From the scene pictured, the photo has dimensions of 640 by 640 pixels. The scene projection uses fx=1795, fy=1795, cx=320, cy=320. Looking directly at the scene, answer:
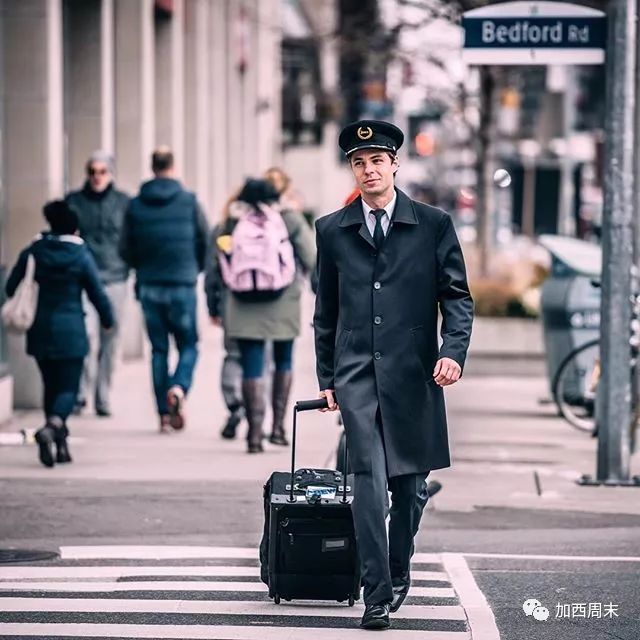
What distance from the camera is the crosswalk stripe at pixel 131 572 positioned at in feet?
26.0

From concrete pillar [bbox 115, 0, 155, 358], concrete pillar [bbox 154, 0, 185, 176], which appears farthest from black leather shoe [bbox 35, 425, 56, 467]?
concrete pillar [bbox 154, 0, 185, 176]

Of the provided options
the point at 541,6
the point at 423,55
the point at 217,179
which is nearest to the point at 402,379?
the point at 541,6

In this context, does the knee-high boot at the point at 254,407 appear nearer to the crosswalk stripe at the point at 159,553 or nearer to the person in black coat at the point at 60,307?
the person in black coat at the point at 60,307

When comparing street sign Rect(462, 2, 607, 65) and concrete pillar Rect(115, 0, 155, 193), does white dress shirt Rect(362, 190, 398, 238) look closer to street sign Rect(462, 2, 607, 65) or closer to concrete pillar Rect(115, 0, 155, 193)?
street sign Rect(462, 2, 607, 65)

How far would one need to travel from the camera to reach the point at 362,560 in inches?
267

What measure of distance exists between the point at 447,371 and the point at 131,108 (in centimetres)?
1207

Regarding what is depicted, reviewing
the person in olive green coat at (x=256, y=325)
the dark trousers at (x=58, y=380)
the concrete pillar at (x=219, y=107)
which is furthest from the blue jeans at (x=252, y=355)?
the concrete pillar at (x=219, y=107)

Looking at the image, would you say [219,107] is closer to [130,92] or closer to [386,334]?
[130,92]

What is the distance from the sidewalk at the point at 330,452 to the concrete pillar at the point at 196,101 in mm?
7547

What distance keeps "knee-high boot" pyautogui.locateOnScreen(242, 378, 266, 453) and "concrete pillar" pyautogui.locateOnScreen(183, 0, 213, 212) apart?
11.6 metres

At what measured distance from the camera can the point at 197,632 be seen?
22.1 ft

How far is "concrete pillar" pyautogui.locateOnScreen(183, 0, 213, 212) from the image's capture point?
2317cm

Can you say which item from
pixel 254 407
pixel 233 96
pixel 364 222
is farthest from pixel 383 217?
pixel 233 96

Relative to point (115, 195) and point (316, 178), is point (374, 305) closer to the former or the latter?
point (115, 195)
